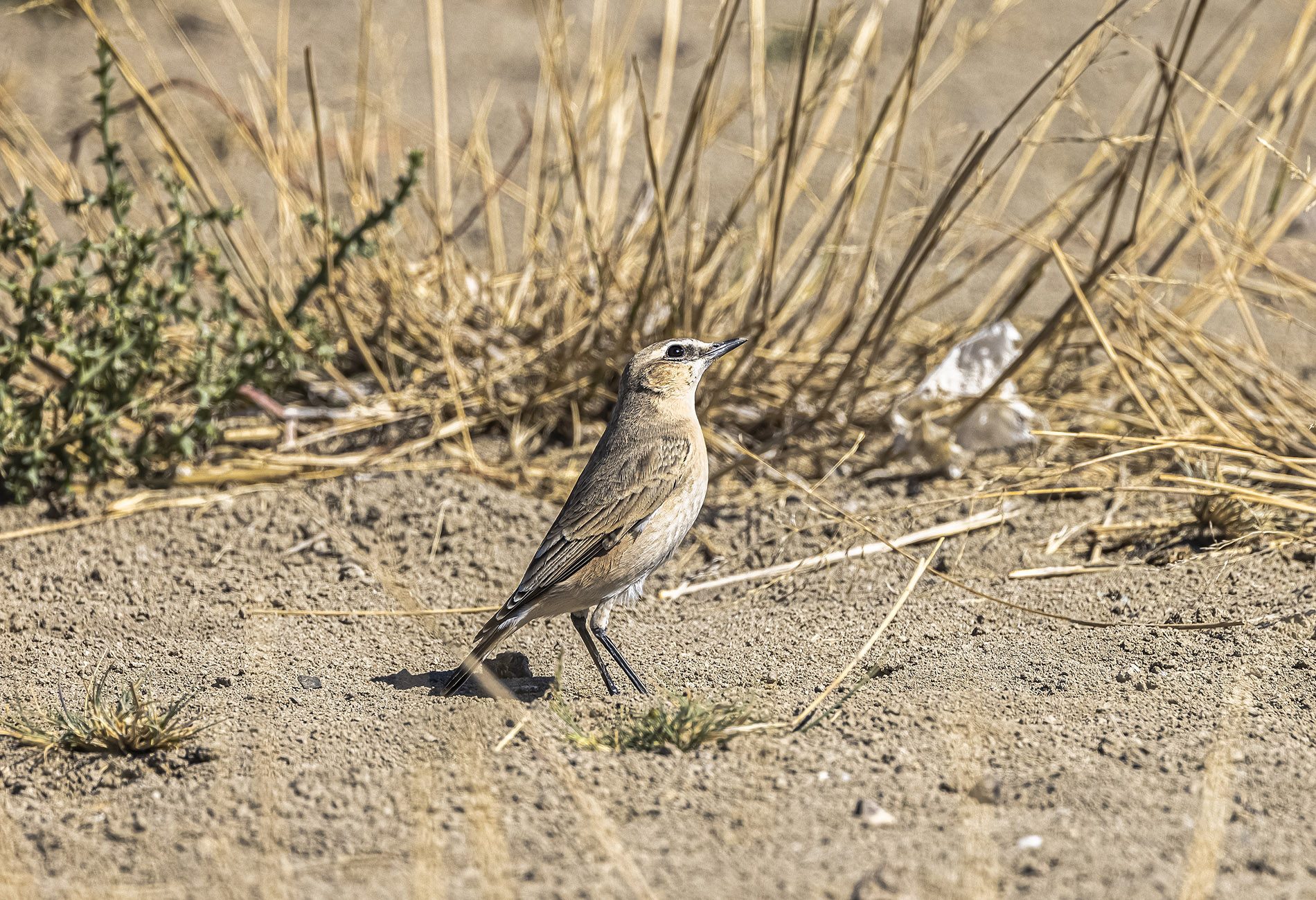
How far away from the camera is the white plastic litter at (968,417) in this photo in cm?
508

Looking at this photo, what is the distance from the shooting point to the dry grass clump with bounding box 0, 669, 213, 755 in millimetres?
2953

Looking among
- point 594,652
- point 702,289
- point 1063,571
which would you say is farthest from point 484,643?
point 702,289

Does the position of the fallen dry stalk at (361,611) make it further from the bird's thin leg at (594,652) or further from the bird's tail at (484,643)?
the bird's tail at (484,643)

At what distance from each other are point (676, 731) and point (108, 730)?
5.06 ft

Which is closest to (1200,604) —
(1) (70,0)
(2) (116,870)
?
(2) (116,870)

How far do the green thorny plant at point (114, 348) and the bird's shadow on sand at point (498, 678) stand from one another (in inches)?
69.7

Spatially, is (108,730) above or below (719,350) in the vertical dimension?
below

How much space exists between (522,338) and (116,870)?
12.6 feet

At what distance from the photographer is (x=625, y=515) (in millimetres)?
3811

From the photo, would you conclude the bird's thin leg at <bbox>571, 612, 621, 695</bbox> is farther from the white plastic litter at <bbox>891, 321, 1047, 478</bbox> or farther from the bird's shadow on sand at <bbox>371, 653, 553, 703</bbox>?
the white plastic litter at <bbox>891, 321, 1047, 478</bbox>

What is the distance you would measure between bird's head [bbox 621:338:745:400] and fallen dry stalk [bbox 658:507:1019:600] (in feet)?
2.67

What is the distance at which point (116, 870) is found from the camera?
8.17ft

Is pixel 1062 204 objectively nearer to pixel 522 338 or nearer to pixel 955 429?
pixel 955 429

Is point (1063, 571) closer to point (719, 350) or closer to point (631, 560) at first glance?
point (719, 350)
